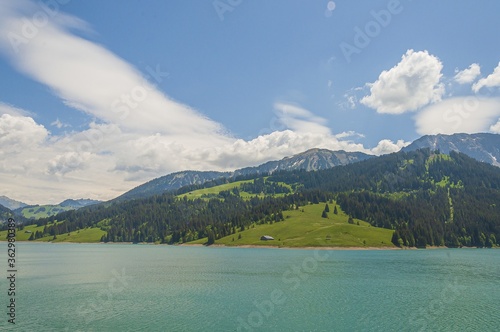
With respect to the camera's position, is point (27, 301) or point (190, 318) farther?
point (27, 301)

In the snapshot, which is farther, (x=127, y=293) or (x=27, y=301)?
(x=127, y=293)

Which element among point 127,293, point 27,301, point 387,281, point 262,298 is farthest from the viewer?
point 387,281

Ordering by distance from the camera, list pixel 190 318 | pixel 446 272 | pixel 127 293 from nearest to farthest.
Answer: pixel 190 318
pixel 127 293
pixel 446 272

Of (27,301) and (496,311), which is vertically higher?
(27,301)

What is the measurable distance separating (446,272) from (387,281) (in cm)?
3251

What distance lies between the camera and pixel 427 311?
59969mm

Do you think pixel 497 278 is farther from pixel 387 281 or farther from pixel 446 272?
pixel 387 281

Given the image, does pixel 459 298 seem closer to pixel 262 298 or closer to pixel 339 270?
pixel 262 298

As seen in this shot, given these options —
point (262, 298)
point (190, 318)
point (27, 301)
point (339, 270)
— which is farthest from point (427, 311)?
point (27, 301)

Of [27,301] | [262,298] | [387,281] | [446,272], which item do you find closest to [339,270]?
[387,281]

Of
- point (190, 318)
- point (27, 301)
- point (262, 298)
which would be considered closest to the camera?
point (190, 318)

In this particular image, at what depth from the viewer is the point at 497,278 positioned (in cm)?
10056

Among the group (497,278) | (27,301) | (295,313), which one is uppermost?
(27,301)

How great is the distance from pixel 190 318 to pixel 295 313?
1686cm
